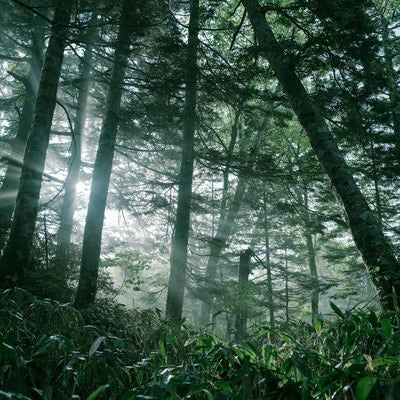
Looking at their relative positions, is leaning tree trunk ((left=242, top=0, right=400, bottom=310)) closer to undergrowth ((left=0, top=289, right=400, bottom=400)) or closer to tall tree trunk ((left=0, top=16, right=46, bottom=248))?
undergrowth ((left=0, top=289, right=400, bottom=400))

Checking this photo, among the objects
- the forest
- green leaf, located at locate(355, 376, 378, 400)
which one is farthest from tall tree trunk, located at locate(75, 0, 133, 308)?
green leaf, located at locate(355, 376, 378, 400)

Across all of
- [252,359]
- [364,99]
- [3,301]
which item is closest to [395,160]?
[364,99]

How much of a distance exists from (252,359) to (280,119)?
23.0 ft

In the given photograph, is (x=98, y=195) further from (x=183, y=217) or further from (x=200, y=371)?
(x=200, y=371)

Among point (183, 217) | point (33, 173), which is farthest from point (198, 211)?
point (33, 173)

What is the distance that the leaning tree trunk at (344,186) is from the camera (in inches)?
159

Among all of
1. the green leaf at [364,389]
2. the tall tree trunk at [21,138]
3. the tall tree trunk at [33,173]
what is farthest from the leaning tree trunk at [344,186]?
the tall tree trunk at [21,138]

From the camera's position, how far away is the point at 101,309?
591 centimetres

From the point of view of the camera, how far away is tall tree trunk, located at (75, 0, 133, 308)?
659cm

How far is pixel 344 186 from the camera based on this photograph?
4820 millimetres

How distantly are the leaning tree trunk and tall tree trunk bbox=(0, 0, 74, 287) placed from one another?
13.7ft

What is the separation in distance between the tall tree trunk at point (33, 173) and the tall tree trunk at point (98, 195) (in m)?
1.21

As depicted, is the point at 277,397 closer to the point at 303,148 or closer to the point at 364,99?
the point at 364,99

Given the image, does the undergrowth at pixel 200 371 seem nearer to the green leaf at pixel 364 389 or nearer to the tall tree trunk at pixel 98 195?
the green leaf at pixel 364 389
